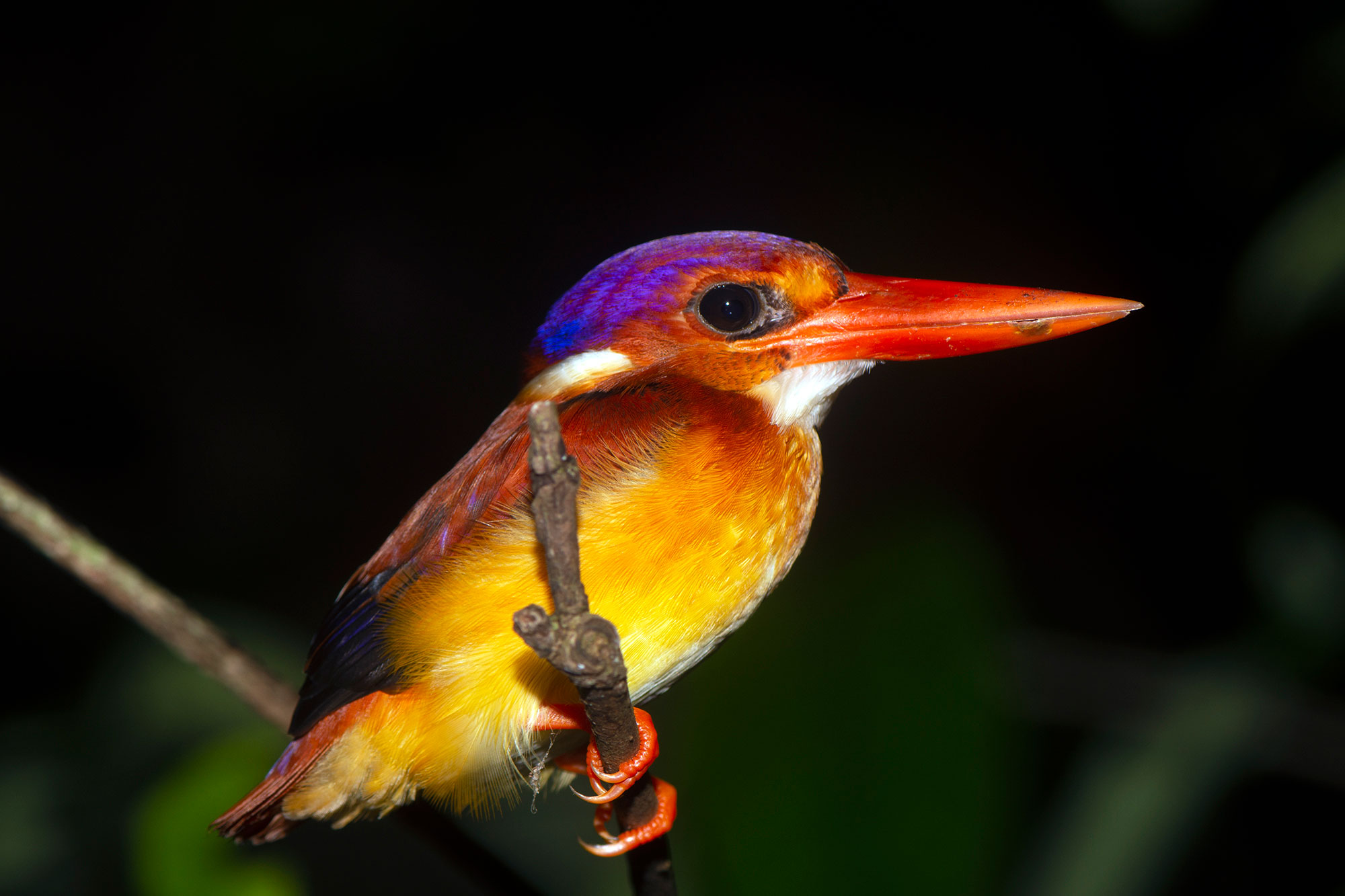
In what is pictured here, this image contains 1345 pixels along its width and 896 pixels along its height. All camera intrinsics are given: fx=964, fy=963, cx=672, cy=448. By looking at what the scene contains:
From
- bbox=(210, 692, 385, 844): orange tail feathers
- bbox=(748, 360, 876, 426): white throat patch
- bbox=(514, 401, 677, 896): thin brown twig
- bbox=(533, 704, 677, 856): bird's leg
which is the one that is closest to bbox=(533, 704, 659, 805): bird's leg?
bbox=(533, 704, 677, 856): bird's leg

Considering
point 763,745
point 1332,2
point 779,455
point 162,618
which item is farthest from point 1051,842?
point 1332,2

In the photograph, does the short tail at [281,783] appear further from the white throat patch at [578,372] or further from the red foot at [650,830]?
the white throat patch at [578,372]

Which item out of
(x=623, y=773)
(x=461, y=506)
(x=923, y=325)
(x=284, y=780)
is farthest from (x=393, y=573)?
(x=923, y=325)

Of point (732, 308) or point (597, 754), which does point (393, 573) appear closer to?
point (597, 754)

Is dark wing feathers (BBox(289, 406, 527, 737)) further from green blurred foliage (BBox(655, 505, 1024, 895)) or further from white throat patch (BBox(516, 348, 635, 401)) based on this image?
green blurred foliage (BBox(655, 505, 1024, 895))

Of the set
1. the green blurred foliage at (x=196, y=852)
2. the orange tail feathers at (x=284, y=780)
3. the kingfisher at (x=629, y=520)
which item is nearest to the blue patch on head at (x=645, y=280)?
the kingfisher at (x=629, y=520)

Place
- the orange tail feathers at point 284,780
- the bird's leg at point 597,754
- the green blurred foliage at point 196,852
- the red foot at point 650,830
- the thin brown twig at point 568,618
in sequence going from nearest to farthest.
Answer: the thin brown twig at point 568,618 → the bird's leg at point 597,754 → the red foot at point 650,830 → the orange tail feathers at point 284,780 → the green blurred foliage at point 196,852
